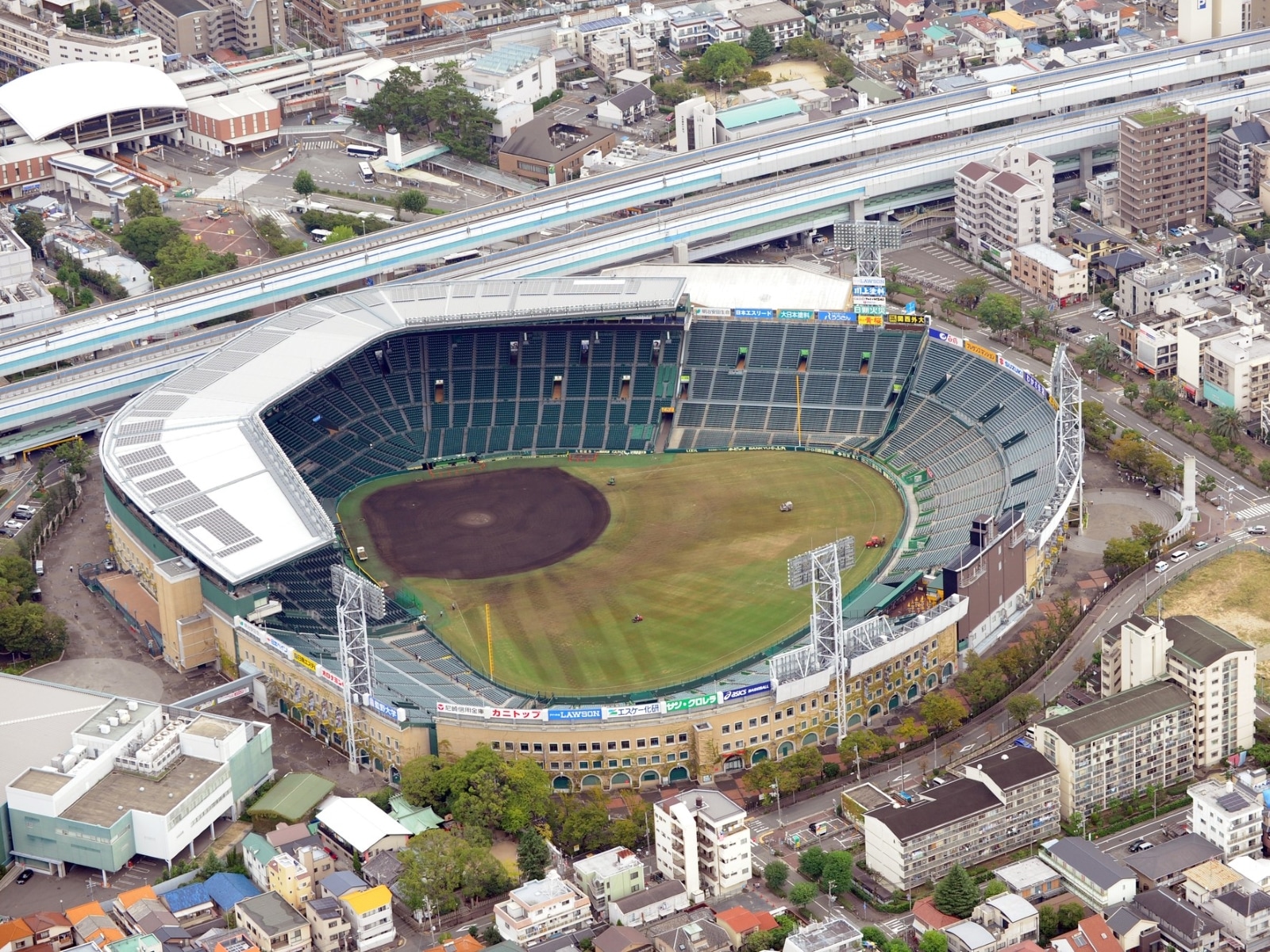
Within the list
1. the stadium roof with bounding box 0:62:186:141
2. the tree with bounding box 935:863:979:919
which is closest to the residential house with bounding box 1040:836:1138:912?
the tree with bounding box 935:863:979:919

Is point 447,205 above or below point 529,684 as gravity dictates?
above

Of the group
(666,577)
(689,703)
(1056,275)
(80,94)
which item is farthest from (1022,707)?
(80,94)

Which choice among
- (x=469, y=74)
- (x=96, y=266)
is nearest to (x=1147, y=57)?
(x=469, y=74)

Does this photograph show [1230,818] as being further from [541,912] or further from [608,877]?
[541,912]

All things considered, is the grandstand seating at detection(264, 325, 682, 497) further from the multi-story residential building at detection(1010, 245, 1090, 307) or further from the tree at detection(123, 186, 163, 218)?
the tree at detection(123, 186, 163, 218)

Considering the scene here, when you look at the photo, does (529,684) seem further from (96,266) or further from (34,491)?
(96,266)

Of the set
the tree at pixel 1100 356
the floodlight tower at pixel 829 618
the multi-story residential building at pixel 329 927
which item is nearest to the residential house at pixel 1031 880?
the floodlight tower at pixel 829 618
